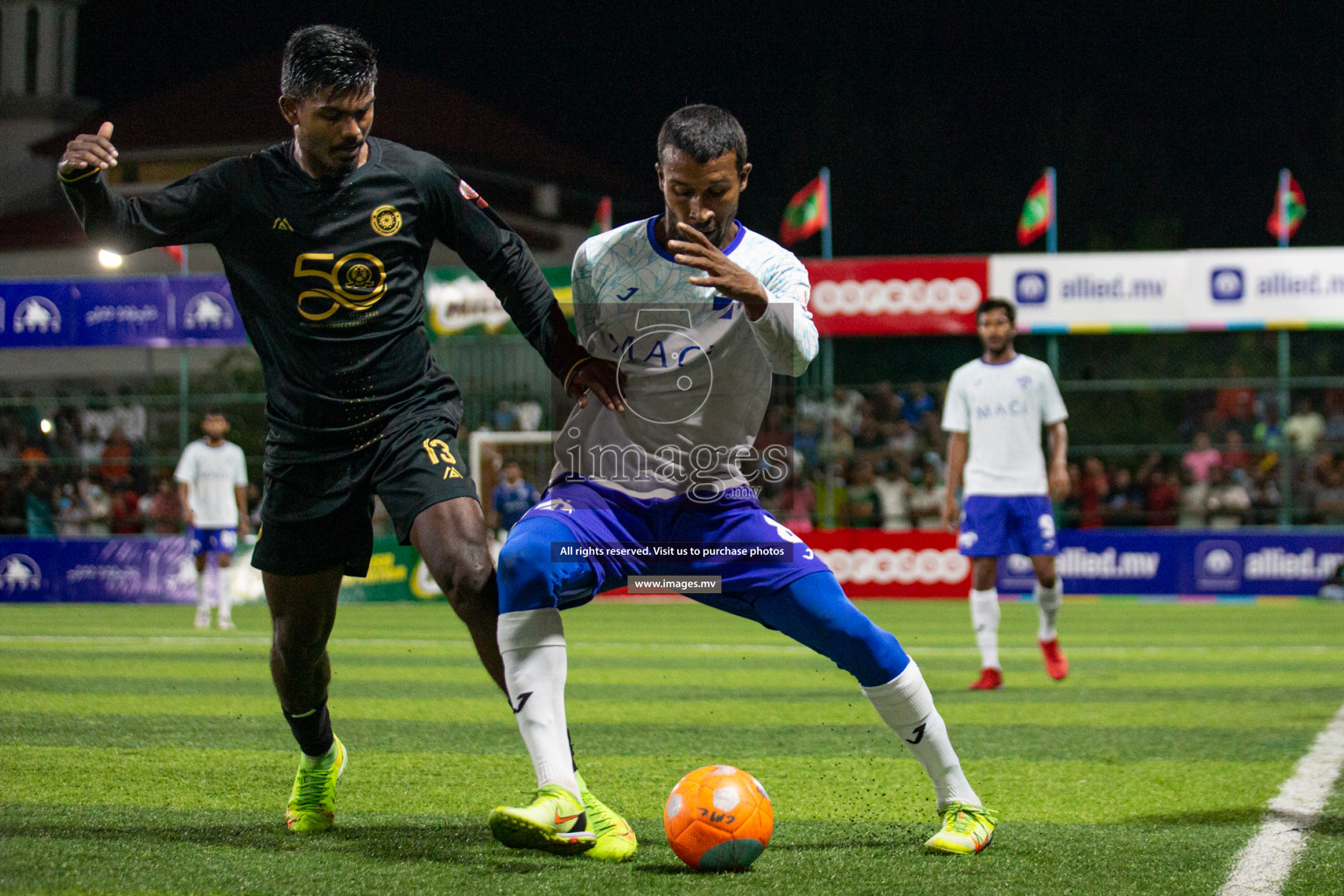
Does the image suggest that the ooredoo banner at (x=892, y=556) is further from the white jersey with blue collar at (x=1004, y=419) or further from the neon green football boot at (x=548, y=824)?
the neon green football boot at (x=548, y=824)

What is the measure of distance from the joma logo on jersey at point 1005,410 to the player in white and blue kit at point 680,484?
5.21 metres

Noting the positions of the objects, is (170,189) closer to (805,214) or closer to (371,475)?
(371,475)

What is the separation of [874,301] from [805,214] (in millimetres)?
3099

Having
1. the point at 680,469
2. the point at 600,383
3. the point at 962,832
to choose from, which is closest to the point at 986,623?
the point at 962,832

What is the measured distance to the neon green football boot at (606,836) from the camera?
370cm

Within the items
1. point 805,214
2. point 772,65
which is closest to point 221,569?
point 772,65

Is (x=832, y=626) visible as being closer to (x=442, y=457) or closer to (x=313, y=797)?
(x=442, y=457)

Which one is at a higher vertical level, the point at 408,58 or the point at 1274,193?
the point at 1274,193

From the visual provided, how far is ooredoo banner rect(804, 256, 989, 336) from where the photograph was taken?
64.7ft

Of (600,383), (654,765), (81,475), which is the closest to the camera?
(600,383)

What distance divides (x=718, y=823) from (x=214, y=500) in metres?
11.6

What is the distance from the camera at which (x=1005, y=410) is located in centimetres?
884

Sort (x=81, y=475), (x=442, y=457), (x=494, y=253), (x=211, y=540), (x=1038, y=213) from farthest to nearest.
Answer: (x=1038, y=213), (x=81, y=475), (x=211, y=540), (x=494, y=253), (x=442, y=457)

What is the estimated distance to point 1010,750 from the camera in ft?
20.1
